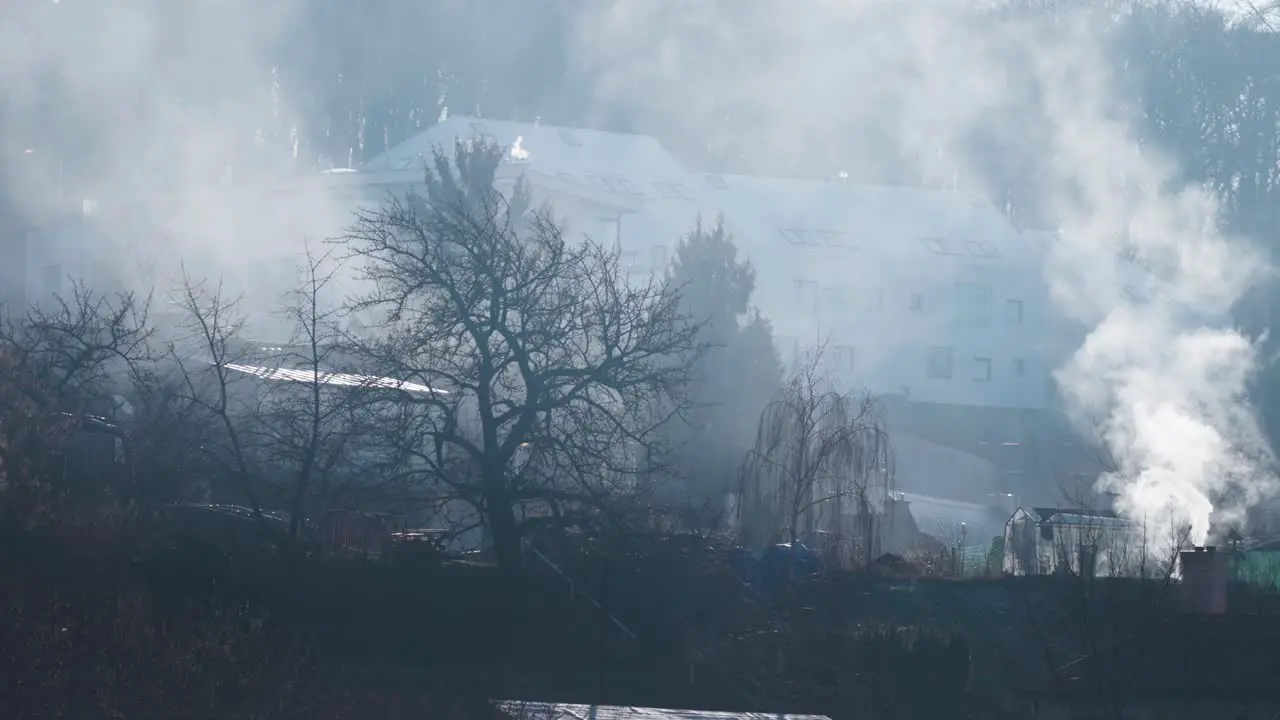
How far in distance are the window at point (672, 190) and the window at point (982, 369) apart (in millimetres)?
11173

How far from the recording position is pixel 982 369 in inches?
1908

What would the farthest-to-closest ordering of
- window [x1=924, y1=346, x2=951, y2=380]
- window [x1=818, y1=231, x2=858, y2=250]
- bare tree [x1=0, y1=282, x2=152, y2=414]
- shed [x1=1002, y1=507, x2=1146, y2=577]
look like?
window [x1=924, y1=346, x2=951, y2=380] → window [x1=818, y1=231, x2=858, y2=250] → bare tree [x1=0, y1=282, x2=152, y2=414] → shed [x1=1002, y1=507, x2=1146, y2=577]

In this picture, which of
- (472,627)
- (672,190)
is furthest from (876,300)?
(472,627)

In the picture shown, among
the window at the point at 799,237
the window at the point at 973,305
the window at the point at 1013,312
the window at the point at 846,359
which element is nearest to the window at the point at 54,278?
the window at the point at 799,237

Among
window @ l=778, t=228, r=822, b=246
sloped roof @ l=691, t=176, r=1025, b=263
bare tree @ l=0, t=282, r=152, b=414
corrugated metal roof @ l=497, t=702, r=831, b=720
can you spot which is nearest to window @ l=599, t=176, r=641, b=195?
sloped roof @ l=691, t=176, r=1025, b=263

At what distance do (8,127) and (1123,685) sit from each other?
134ft

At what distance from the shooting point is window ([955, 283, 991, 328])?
158 feet

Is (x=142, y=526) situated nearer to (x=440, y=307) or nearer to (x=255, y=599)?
(x=255, y=599)

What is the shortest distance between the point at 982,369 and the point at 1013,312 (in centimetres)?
219

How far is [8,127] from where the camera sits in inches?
1793

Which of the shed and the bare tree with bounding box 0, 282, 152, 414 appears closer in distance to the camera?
the shed

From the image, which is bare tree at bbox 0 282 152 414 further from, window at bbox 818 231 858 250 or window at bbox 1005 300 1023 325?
window at bbox 1005 300 1023 325

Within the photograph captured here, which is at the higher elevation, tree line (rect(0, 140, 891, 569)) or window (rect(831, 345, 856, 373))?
window (rect(831, 345, 856, 373))

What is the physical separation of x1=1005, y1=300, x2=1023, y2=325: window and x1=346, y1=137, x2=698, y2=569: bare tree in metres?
31.9
